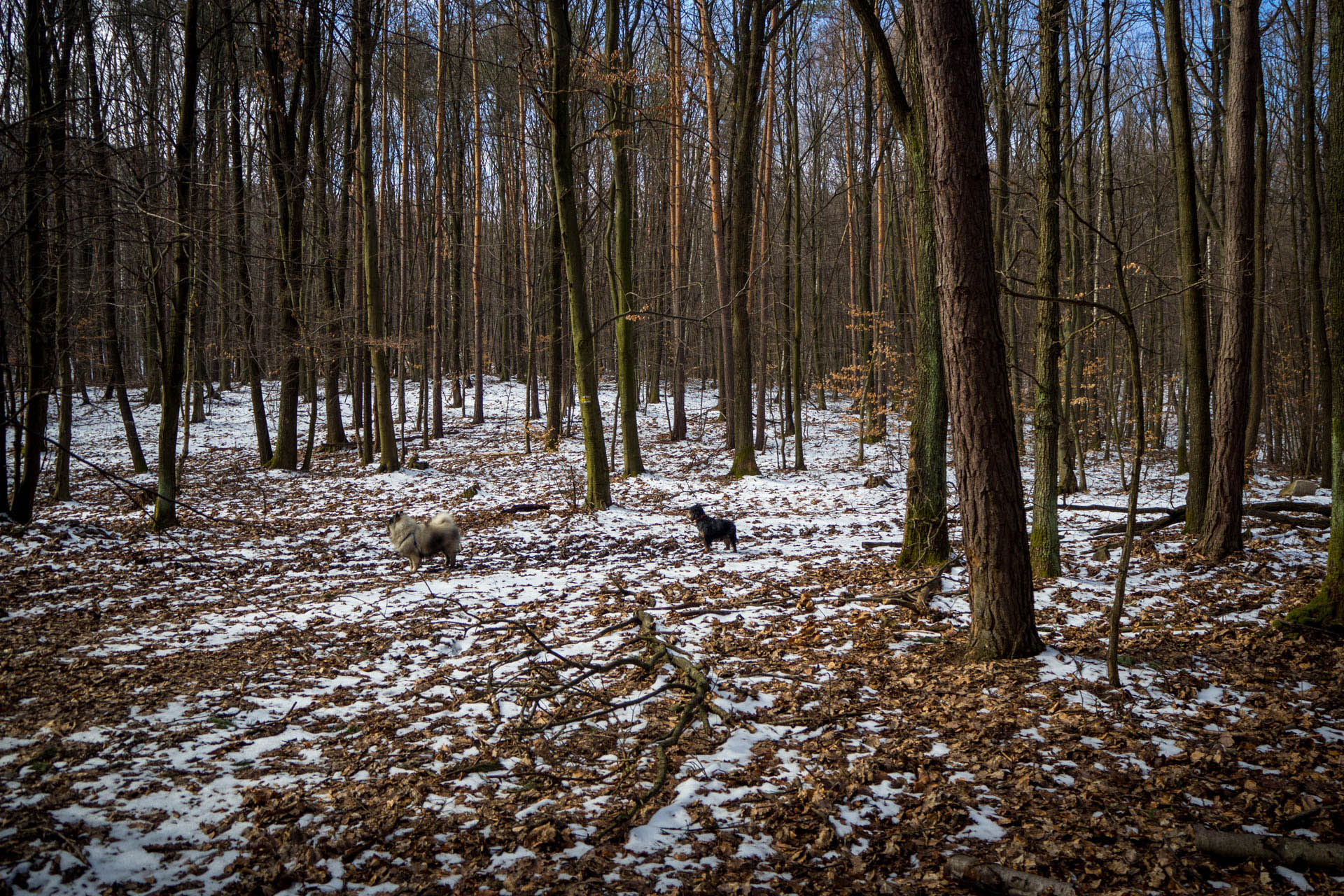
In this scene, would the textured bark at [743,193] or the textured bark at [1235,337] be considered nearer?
the textured bark at [1235,337]

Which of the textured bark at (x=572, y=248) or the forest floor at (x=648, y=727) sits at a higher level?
the textured bark at (x=572, y=248)

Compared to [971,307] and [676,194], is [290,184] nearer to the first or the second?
[676,194]

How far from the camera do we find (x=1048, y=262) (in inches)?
262

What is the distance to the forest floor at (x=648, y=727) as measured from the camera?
119 inches

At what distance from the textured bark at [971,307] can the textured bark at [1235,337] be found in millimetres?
4405

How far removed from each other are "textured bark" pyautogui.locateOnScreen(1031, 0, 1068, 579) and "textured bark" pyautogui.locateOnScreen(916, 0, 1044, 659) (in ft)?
6.57

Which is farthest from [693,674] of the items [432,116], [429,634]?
[432,116]

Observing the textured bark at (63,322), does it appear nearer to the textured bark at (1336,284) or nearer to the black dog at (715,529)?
the black dog at (715,529)

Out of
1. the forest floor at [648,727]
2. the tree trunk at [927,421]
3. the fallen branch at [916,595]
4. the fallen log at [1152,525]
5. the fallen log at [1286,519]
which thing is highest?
the tree trunk at [927,421]

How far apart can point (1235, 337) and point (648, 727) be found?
759 centimetres

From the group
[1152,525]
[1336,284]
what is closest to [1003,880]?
[1336,284]

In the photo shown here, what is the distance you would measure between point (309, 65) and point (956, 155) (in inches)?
721

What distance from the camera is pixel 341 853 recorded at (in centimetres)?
312

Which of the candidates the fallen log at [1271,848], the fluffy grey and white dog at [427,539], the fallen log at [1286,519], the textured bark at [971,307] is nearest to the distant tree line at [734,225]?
the textured bark at [971,307]
